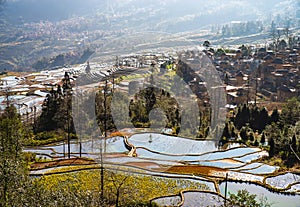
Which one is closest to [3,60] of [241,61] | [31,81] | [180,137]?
[31,81]

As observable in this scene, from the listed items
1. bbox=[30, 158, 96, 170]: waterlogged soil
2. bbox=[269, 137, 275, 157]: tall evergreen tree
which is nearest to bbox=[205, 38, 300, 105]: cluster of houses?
bbox=[269, 137, 275, 157]: tall evergreen tree

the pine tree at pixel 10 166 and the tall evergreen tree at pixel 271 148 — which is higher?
the pine tree at pixel 10 166

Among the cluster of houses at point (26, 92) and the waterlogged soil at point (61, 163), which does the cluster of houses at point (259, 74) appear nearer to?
the cluster of houses at point (26, 92)

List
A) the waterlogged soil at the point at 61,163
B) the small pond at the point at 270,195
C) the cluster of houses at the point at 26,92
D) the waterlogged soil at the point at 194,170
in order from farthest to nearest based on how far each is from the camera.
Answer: the cluster of houses at the point at 26,92 < the waterlogged soil at the point at 61,163 < the waterlogged soil at the point at 194,170 < the small pond at the point at 270,195

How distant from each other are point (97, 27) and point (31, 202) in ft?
219

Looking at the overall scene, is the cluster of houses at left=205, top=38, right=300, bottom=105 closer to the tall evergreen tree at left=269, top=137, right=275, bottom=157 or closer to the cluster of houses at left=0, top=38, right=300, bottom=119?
the cluster of houses at left=0, top=38, right=300, bottom=119

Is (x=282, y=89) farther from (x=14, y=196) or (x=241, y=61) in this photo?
(x=14, y=196)

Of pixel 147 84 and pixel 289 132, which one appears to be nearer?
pixel 289 132

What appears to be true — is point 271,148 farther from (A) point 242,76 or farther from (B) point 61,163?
(A) point 242,76

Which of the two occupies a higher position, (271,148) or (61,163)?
(271,148)

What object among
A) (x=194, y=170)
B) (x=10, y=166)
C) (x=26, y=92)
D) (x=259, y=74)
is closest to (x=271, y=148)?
(x=194, y=170)

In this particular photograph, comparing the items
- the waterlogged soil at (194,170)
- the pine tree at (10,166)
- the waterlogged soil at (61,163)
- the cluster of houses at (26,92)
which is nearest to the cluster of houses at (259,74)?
the waterlogged soil at (194,170)

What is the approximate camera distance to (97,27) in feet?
225

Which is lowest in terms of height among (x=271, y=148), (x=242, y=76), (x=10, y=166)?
(x=271, y=148)
